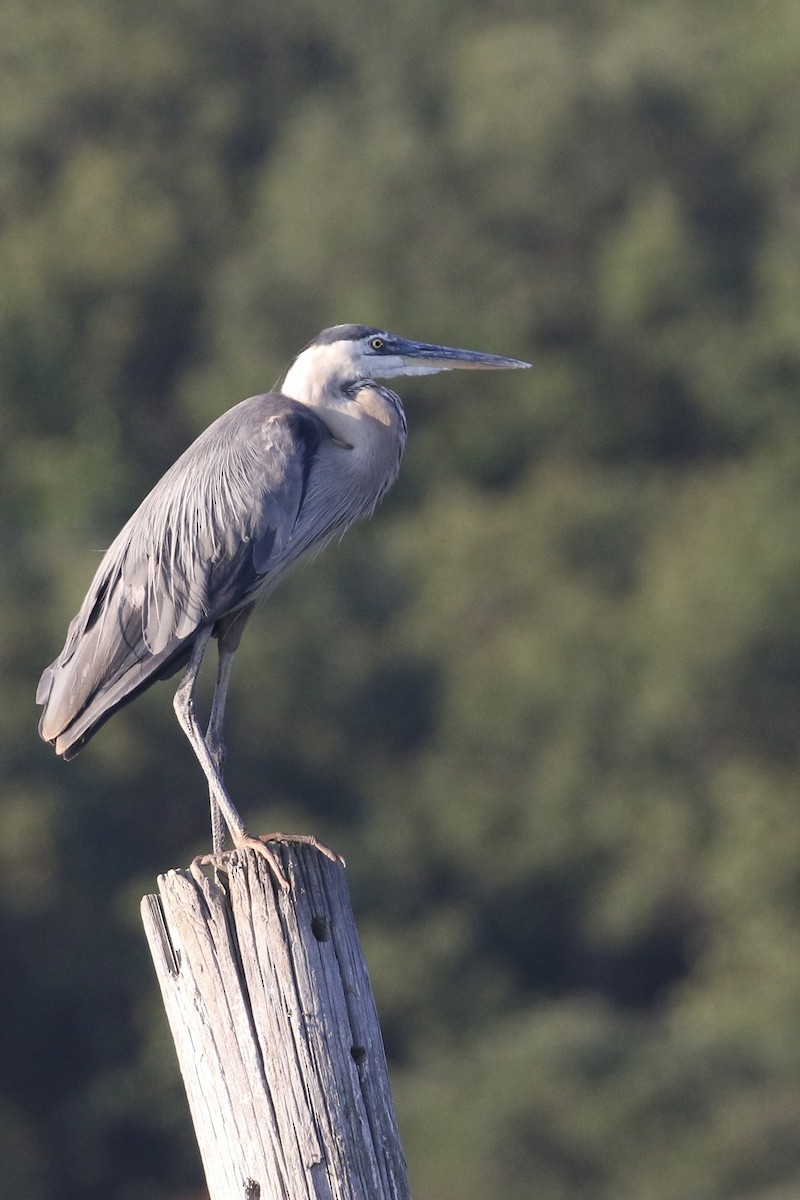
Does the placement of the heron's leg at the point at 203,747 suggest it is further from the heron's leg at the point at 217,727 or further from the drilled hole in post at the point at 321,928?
the drilled hole in post at the point at 321,928

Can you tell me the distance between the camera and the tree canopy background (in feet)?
49.3

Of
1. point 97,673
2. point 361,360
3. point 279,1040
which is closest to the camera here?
A: point 279,1040

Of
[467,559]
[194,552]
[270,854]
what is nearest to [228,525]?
[194,552]

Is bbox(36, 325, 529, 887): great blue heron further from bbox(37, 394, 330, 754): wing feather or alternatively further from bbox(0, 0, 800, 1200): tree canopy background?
bbox(0, 0, 800, 1200): tree canopy background

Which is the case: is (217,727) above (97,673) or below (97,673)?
below

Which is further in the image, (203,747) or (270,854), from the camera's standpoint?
(203,747)

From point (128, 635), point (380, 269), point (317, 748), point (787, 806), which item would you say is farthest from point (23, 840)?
point (128, 635)

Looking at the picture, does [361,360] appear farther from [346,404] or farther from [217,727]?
[217,727]

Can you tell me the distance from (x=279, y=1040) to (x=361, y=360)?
239 cm

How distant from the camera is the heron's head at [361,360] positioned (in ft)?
16.7

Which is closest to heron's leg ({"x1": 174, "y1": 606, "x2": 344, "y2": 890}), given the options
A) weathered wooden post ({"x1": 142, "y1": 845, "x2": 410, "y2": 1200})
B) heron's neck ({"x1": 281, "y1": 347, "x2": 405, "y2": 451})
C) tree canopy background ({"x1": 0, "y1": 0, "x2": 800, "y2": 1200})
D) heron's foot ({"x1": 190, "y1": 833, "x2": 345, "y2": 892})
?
heron's foot ({"x1": 190, "y1": 833, "x2": 345, "y2": 892})

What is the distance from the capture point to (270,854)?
3256 mm

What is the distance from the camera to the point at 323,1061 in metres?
3.07

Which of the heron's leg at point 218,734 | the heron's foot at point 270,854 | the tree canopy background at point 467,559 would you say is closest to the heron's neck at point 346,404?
the heron's leg at point 218,734
